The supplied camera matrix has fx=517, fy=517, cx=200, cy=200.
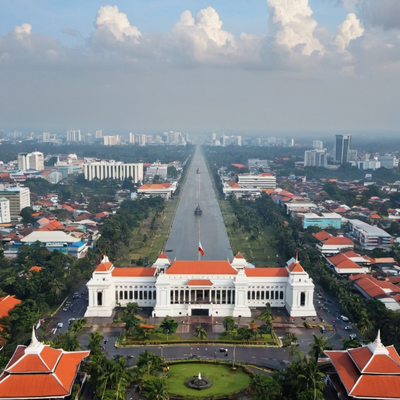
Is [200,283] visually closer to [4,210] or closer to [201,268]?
[201,268]

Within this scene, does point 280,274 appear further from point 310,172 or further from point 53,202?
point 310,172

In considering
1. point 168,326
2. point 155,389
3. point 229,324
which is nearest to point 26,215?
point 168,326

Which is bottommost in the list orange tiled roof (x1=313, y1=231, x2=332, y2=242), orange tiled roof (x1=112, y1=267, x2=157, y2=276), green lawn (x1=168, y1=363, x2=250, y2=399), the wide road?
green lawn (x1=168, y1=363, x2=250, y2=399)

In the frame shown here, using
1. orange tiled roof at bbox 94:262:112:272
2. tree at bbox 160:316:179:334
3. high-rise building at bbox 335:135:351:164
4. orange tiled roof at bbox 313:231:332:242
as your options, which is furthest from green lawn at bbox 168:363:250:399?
high-rise building at bbox 335:135:351:164

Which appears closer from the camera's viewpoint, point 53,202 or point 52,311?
point 52,311

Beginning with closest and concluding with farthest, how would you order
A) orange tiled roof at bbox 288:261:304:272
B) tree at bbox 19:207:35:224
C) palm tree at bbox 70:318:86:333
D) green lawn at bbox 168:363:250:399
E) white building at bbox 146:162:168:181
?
1. green lawn at bbox 168:363:250:399
2. palm tree at bbox 70:318:86:333
3. orange tiled roof at bbox 288:261:304:272
4. tree at bbox 19:207:35:224
5. white building at bbox 146:162:168:181

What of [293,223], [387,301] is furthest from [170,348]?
[293,223]

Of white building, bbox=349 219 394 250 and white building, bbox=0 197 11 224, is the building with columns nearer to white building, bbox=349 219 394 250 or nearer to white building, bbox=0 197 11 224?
white building, bbox=349 219 394 250
